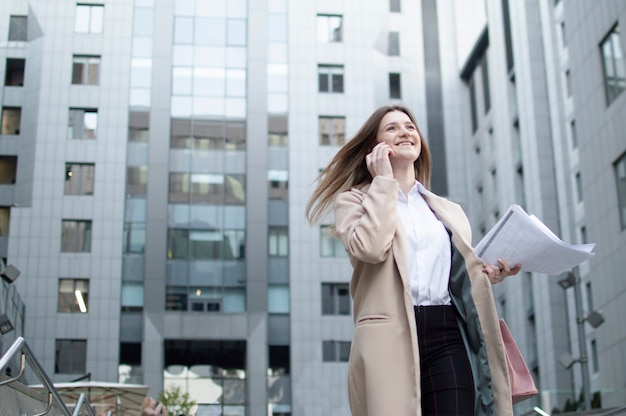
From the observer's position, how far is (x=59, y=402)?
636cm

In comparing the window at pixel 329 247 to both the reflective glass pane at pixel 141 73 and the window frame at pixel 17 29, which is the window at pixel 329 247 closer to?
the reflective glass pane at pixel 141 73

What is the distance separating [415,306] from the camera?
2.89 metres

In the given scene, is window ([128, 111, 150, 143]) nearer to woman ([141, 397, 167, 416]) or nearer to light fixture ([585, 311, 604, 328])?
light fixture ([585, 311, 604, 328])

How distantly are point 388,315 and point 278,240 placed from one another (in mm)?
15064

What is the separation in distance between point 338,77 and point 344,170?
15723 mm

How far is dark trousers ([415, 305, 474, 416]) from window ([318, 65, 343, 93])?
51.8 feet

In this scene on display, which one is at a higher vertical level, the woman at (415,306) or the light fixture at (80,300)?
the light fixture at (80,300)

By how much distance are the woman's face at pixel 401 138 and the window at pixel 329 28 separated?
15242 millimetres

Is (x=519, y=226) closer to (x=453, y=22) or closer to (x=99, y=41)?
(x=99, y=41)

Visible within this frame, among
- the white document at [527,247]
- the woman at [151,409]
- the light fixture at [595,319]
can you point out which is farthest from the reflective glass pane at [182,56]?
the white document at [527,247]

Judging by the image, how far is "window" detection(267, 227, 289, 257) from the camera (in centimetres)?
1778

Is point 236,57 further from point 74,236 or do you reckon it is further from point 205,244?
point 74,236

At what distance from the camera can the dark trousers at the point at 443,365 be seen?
8.94 feet

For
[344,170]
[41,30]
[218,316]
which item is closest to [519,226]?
[344,170]
